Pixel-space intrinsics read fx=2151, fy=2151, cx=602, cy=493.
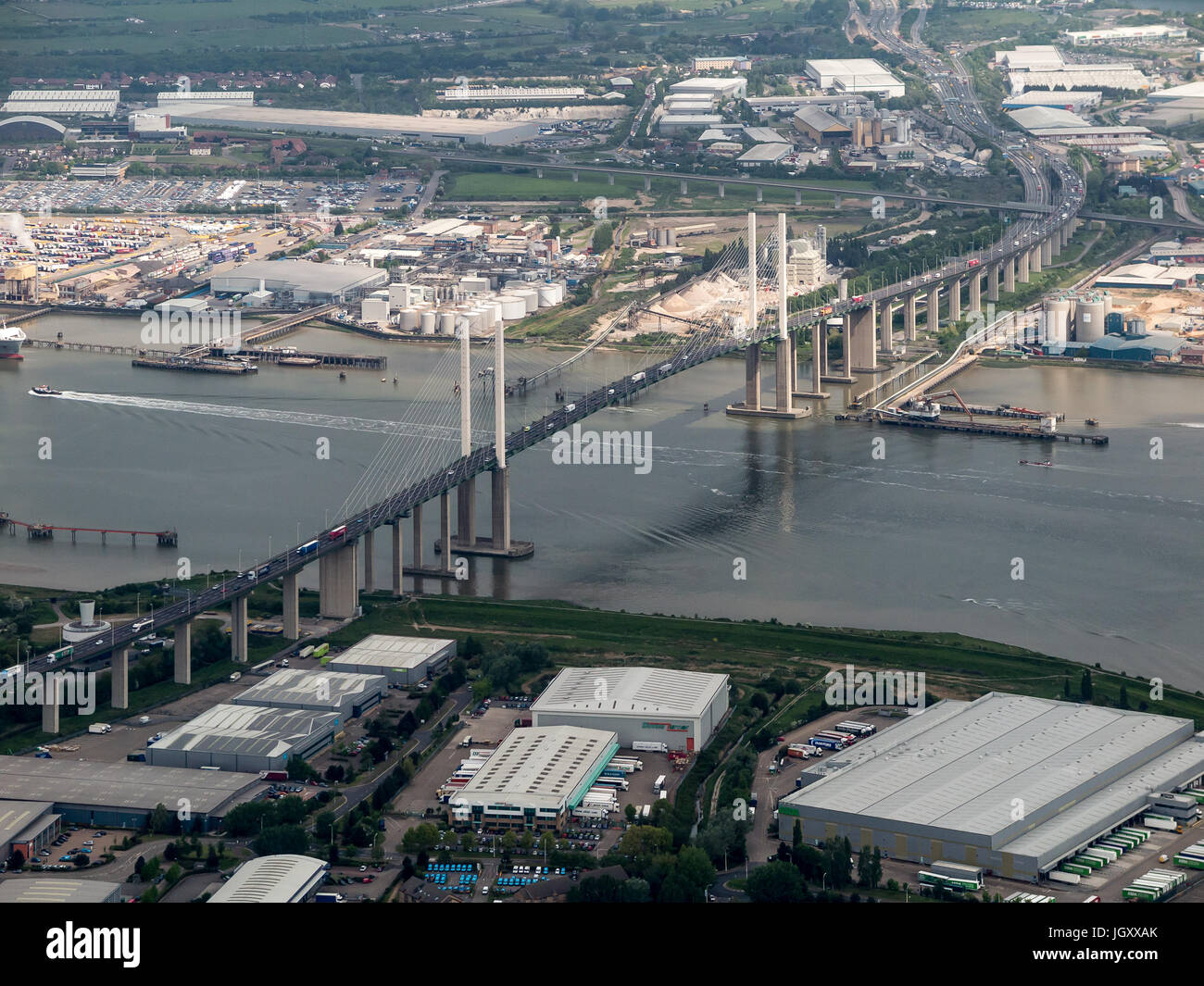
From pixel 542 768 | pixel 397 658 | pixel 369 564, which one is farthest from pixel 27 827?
pixel 369 564

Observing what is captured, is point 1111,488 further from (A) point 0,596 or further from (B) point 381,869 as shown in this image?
(B) point 381,869

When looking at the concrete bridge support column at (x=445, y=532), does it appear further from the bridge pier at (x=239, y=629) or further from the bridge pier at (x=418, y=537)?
the bridge pier at (x=239, y=629)

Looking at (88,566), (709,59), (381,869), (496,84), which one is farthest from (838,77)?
(381,869)

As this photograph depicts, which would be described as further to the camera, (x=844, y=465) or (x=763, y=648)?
(x=844, y=465)

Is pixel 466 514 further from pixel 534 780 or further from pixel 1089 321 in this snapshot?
pixel 1089 321
